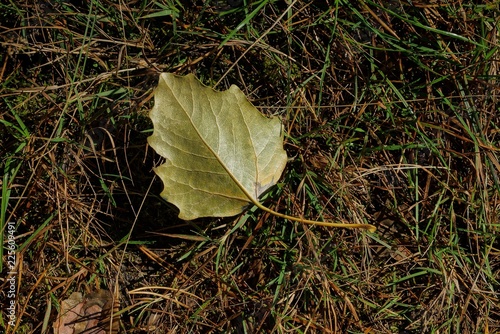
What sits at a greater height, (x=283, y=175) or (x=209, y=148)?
(x=209, y=148)

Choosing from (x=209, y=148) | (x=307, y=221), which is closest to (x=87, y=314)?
(x=209, y=148)

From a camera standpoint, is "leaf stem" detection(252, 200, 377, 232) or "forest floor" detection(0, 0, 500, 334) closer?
"leaf stem" detection(252, 200, 377, 232)

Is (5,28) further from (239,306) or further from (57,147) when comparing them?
(239,306)

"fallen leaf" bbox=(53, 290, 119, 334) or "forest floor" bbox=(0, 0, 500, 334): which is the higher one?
"forest floor" bbox=(0, 0, 500, 334)

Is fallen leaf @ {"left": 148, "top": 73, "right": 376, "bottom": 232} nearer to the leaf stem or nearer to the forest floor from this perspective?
the leaf stem

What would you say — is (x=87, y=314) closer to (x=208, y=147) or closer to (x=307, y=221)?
(x=208, y=147)

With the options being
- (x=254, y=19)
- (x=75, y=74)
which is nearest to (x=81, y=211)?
(x=75, y=74)

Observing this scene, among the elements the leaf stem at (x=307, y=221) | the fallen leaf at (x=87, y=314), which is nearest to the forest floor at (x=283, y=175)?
the fallen leaf at (x=87, y=314)

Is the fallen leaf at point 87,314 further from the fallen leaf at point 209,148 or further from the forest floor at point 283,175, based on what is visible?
the fallen leaf at point 209,148

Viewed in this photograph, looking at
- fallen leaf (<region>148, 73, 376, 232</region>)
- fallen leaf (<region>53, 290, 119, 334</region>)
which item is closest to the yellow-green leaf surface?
fallen leaf (<region>148, 73, 376, 232</region>)
